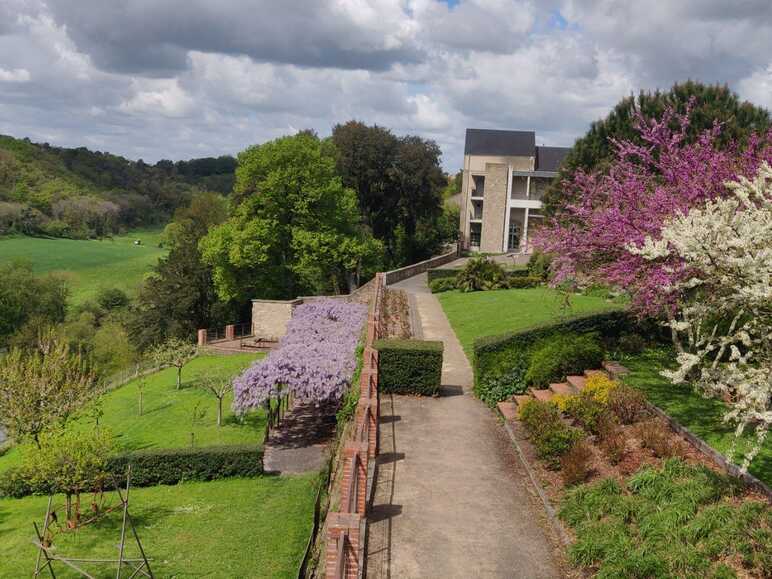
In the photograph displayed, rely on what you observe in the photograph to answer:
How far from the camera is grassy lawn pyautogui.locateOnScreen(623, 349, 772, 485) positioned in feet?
35.1

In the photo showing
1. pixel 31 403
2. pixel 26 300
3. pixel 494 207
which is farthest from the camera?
pixel 494 207

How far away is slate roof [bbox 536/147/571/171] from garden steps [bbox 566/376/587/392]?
181ft

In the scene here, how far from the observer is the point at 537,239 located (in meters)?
18.5

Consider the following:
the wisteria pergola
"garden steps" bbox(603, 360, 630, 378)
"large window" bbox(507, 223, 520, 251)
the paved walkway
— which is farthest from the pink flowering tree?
"large window" bbox(507, 223, 520, 251)

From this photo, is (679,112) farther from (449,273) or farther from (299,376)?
(299,376)

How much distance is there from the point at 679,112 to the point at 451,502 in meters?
26.7

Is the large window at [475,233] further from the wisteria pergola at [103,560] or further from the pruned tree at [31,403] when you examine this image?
the wisteria pergola at [103,560]

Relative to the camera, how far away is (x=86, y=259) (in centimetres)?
8912

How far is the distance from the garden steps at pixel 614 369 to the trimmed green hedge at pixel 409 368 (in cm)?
427

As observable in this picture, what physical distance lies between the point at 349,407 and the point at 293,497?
2.91 meters

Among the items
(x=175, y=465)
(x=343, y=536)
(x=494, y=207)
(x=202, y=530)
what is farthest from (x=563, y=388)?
(x=494, y=207)

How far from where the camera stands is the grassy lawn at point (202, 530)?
13273mm

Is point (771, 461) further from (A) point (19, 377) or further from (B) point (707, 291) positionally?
(A) point (19, 377)

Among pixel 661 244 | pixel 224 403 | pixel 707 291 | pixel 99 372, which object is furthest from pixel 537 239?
pixel 99 372
